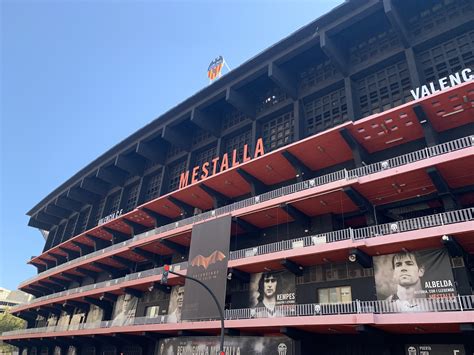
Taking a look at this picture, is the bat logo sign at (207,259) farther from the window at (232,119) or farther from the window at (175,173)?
the window at (232,119)

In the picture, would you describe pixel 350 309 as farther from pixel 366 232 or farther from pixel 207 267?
pixel 207 267

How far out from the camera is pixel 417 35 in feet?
84.8

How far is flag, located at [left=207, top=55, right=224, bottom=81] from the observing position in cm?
3988

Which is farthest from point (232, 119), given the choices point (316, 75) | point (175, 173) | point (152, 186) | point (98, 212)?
point (98, 212)

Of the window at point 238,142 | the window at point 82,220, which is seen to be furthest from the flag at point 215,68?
the window at point 82,220

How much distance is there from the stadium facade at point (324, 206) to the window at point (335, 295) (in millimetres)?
105

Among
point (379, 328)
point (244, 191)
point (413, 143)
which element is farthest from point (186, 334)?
point (413, 143)

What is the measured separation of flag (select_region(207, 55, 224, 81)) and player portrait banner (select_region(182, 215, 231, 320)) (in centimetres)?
1910

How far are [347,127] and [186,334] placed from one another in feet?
65.8

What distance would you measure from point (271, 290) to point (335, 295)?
4903 mm

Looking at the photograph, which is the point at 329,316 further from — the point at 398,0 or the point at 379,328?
the point at 398,0

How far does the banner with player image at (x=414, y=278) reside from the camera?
60.8 ft

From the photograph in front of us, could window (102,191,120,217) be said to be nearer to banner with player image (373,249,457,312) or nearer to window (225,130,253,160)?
window (225,130,253,160)

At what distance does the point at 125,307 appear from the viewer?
123 feet
